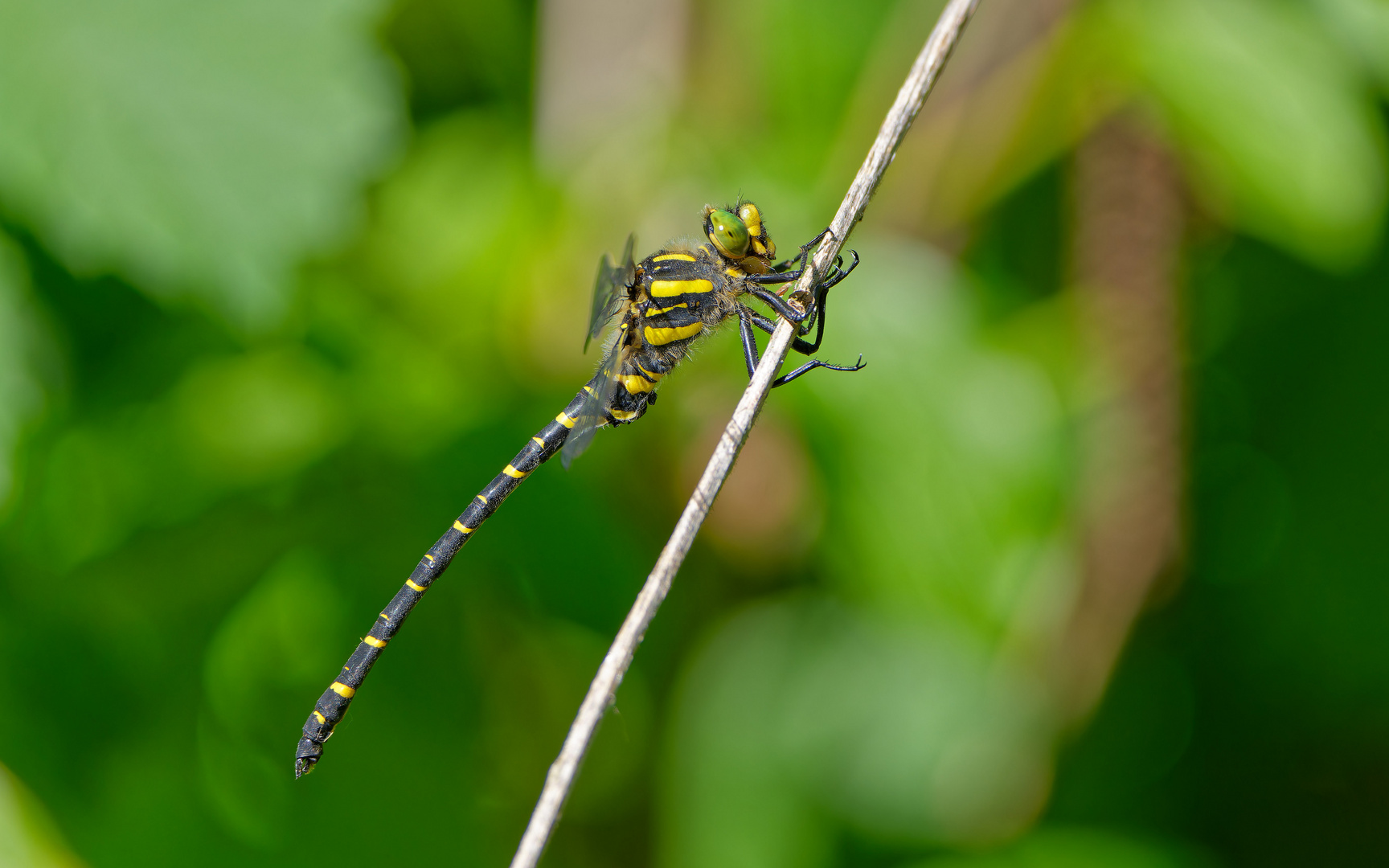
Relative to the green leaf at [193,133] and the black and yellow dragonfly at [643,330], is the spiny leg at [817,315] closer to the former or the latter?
the black and yellow dragonfly at [643,330]

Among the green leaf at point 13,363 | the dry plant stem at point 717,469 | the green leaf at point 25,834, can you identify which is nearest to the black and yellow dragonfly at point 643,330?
the dry plant stem at point 717,469

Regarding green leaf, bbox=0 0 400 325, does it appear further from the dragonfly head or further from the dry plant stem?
the dry plant stem

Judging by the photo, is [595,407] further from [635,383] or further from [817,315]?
[817,315]

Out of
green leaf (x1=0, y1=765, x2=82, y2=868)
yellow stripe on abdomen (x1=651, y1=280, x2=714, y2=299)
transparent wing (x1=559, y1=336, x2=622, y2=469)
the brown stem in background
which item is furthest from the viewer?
the brown stem in background

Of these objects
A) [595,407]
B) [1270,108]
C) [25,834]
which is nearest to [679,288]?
[595,407]

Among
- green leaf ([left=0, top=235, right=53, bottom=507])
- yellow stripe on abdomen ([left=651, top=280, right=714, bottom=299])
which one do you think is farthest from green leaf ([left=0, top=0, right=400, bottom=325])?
yellow stripe on abdomen ([left=651, top=280, right=714, bottom=299])

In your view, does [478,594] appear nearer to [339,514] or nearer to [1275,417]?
[339,514]

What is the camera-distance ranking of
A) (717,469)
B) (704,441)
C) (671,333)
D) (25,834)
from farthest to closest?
(704,441) → (671,333) → (25,834) → (717,469)
